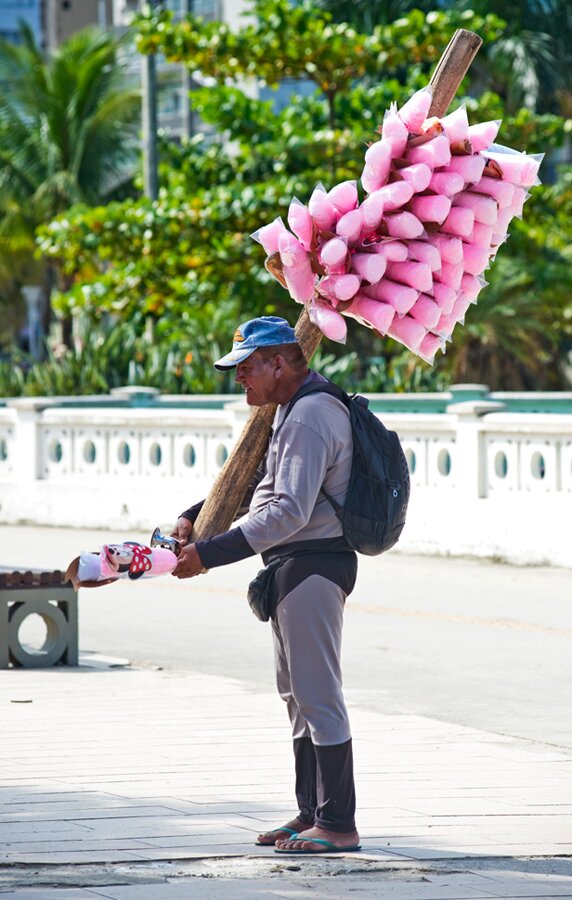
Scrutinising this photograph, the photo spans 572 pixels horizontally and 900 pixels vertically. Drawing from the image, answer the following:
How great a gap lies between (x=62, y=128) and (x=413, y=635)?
1249 inches

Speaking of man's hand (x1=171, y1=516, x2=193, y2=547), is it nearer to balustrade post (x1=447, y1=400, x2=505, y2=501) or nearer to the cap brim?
the cap brim

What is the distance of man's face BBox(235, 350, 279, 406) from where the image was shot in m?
5.97

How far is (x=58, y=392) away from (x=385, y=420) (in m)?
8.99

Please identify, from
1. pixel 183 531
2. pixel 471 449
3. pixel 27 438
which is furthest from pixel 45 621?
pixel 27 438

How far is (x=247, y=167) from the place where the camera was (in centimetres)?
2623

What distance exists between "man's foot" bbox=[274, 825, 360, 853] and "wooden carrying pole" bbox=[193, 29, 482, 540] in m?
1.03

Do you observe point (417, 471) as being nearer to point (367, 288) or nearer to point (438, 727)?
point (438, 727)

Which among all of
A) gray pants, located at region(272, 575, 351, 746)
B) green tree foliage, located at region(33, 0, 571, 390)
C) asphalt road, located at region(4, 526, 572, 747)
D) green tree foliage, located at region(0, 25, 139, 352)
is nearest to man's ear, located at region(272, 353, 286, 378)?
gray pants, located at region(272, 575, 351, 746)

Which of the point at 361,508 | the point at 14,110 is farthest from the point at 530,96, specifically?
the point at 361,508

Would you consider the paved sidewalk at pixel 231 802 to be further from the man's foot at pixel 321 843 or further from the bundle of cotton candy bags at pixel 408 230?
the bundle of cotton candy bags at pixel 408 230

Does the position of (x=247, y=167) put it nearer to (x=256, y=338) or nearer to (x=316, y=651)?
(x=256, y=338)

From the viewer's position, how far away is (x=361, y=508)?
586 centimetres

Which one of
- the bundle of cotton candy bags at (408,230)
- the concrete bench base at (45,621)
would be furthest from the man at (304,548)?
the concrete bench base at (45,621)

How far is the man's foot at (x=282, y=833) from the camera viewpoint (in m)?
6.08
